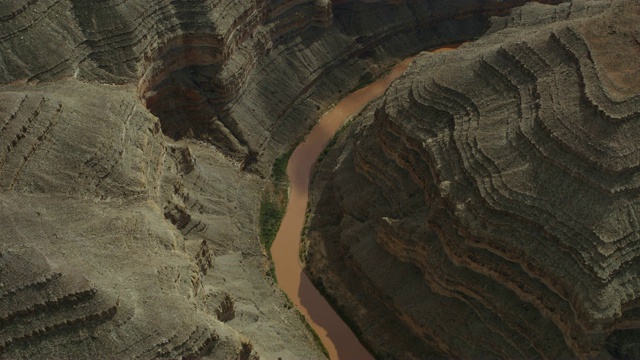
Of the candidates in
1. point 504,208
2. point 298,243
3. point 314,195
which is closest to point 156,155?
point 298,243

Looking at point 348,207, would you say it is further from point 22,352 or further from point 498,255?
point 22,352

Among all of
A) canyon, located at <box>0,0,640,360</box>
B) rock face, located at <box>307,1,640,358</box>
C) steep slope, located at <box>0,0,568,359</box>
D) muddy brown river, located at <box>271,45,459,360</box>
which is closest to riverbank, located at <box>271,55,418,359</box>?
→ muddy brown river, located at <box>271,45,459,360</box>

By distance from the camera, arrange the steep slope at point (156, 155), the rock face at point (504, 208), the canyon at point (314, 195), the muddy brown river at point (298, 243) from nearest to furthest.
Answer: the steep slope at point (156, 155)
the canyon at point (314, 195)
the rock face at point (504, 208)
the muddy brown river at point (298, 243)

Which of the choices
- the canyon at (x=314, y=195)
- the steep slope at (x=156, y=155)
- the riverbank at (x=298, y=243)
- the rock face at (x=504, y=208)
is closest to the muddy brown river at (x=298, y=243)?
the riverbank at (x=298, y=243)

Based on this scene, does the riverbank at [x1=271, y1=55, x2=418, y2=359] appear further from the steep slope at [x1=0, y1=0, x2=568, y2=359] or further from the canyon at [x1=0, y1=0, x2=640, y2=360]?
the steep slope at [x1=0, y1=0, x2=568, y2=359]

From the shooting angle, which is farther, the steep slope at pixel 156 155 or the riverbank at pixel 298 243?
the riverbank at pixel 298 243

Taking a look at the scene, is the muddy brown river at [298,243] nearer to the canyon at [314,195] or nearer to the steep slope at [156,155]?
the canyon at [314,195]
